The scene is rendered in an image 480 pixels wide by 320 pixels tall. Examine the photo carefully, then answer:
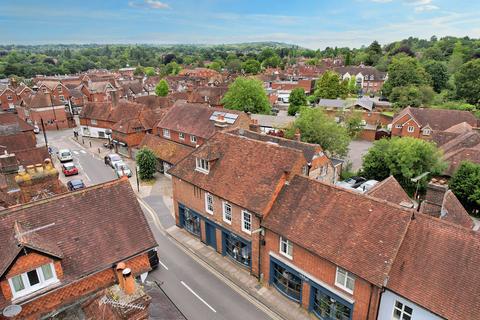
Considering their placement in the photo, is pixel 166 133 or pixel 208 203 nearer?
pixel 208 203

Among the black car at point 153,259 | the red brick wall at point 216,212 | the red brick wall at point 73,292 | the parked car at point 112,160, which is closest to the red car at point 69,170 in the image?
the parked car at point 112,160

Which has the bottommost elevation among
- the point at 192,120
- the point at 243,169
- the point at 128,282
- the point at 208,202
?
the point at 208,202

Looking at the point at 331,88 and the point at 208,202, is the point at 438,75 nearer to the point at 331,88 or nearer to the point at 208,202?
the point at 331,88

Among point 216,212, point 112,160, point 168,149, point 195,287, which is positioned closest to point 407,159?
point 216,212

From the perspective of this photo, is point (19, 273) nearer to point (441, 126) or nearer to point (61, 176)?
point (61, 176)

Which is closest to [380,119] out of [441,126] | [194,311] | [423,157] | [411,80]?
[441,126]

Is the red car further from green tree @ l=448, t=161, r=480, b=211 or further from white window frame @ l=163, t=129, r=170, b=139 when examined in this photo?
green tree @ l=448, t=161, r=480, b=211

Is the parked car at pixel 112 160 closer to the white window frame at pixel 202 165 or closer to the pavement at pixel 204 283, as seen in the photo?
the pavement at pixel 204 283
